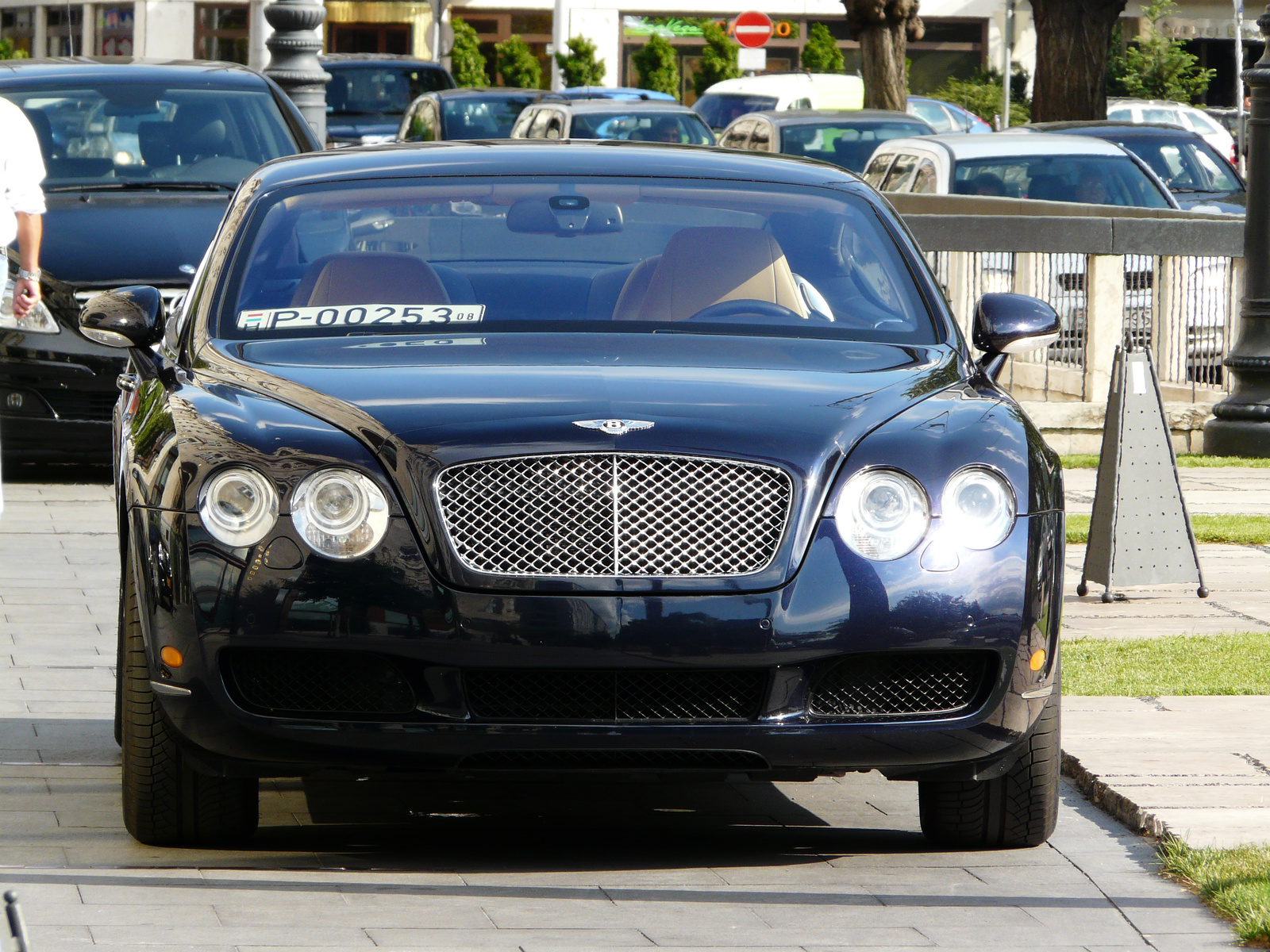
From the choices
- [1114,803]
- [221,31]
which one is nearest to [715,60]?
[221,31]

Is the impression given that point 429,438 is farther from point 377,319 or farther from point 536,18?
point 536,18

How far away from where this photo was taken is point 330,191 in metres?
5.79

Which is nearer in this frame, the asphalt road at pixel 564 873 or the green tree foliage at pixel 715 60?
the asphalt road at pixel 564 873

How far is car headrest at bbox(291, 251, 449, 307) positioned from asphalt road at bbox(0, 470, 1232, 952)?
1.14m

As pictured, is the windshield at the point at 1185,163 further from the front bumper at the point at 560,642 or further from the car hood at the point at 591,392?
the front bumper at the point at 560,642

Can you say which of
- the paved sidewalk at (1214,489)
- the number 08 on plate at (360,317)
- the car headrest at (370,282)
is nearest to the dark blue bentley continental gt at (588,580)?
the number 08 on plate at (360,317)

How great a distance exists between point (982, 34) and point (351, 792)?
52.9m

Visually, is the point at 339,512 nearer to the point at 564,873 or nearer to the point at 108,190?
the point at 564,873

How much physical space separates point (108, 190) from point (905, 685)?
7770mm

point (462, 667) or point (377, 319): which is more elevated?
point (377, 319)

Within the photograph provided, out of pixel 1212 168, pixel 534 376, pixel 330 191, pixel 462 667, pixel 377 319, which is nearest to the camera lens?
pixel 462 667

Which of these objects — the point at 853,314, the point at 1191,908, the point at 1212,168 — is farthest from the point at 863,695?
the point at 1212,168

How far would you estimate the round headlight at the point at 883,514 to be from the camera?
4.47 m

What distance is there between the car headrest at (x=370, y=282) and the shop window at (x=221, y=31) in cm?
5281
